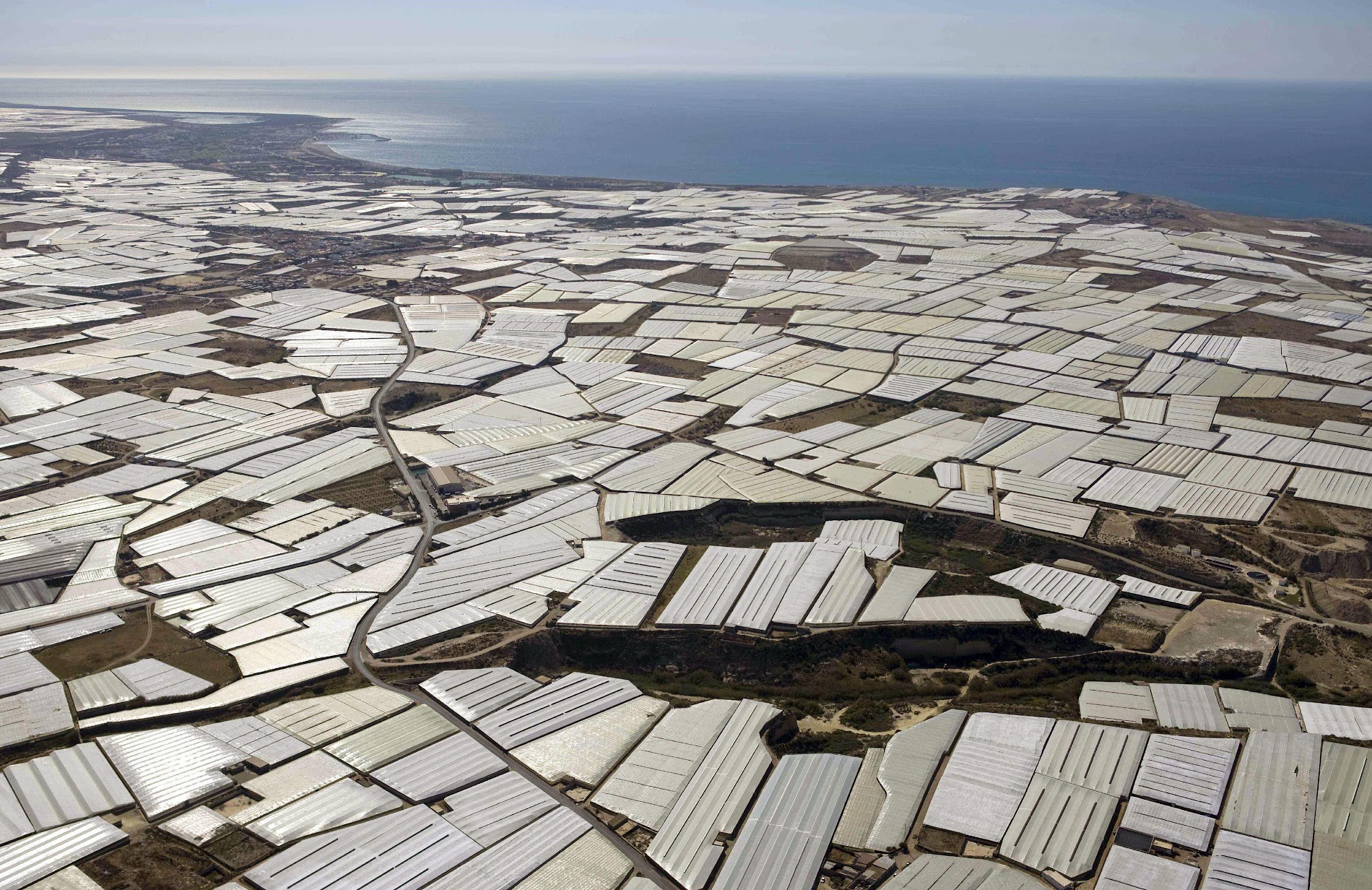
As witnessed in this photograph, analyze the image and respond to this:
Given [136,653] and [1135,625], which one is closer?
[136,653]

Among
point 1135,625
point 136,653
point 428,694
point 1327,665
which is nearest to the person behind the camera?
point 428,694

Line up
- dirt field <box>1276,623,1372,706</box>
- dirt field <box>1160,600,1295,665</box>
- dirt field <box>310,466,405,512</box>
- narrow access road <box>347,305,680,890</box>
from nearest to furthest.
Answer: narrow access road <box>347,305,680,890</box> < dirt field <box>1276,623,1372,706</box> < dirt field <box>1160,600,1295,665</box> < dirt field <box>310,466,405,512</box>

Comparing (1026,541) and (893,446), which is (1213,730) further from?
(893,446)

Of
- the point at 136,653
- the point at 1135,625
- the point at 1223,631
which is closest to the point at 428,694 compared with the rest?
the point at 136,653

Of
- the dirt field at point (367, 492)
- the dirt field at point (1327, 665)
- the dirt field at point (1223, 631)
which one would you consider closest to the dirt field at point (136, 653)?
the dirt field at point (367, 492)

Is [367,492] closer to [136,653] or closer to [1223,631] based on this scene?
[136,653]

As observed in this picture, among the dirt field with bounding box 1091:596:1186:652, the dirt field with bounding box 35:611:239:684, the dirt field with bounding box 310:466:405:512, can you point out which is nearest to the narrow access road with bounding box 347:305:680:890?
the dirt field with bounding box 310:466:405:512

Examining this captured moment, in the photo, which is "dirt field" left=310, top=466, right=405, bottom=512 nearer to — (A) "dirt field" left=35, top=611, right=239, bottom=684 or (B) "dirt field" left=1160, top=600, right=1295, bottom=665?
(A) "dirt field" left=35, top=611, right=239, bottom=684

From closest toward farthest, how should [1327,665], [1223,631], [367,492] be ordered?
1. [1327,665]
2. [1223,631]
3. [367,492]

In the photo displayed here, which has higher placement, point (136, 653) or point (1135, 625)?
point (1135, 625)
